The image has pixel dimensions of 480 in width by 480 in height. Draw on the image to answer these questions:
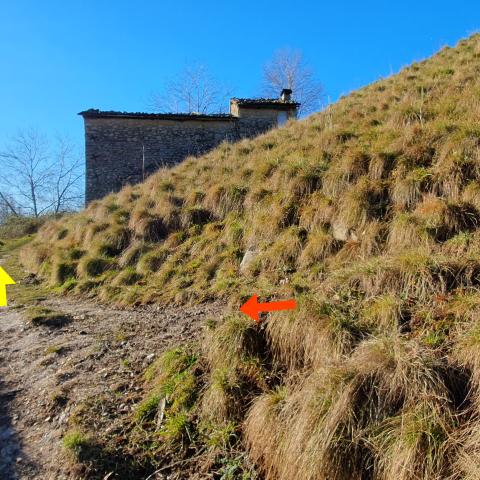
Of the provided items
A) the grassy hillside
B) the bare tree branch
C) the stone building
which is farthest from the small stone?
the bare tree branch

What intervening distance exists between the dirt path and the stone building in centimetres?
1246

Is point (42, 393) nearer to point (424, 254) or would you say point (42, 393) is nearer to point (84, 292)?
point (84, 292)

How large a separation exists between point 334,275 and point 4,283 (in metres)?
8.49

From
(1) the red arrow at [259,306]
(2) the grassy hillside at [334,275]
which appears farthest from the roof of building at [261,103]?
(1) the red arrow at [259,306]

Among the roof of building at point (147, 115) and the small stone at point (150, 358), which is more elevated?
the roof of building at point (147, 115)

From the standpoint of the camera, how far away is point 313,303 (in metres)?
4.12

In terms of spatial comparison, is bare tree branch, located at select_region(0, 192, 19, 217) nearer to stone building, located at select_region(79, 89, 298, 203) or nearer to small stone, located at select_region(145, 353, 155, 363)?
stone building, located at select_region(79, 89, 298, 203)

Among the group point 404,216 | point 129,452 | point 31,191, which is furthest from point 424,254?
point 31,191

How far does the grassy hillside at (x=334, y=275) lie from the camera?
291cm

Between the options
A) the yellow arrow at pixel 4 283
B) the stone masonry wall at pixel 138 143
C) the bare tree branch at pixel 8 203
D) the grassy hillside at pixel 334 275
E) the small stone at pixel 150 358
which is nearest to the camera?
the grassy hillside at pixel 334 275

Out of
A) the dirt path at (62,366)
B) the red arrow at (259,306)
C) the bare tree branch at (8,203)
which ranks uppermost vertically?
the bare tree branch at (8,203)

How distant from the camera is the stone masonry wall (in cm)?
1872

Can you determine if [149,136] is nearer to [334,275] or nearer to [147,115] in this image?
[147,115]

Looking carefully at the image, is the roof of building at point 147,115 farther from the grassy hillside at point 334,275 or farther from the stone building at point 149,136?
the grassy hillside at point 334,275
